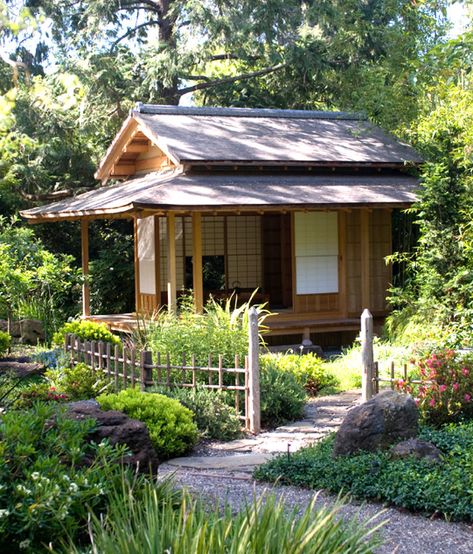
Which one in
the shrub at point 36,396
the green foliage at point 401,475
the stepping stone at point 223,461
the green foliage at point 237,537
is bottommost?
the stepping stone at point 223,461

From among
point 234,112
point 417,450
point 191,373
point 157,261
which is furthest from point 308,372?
point 234,112

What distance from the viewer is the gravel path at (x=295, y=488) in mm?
5535

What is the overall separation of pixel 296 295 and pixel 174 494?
10952 millimetres

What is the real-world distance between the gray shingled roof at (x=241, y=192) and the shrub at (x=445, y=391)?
6.30 meters

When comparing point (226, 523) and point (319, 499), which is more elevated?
point (226, 523)

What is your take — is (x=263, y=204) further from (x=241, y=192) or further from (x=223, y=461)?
(x=223, y=461)

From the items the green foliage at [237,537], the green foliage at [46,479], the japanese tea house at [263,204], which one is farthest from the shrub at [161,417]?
the japanese tea house at [263,204]

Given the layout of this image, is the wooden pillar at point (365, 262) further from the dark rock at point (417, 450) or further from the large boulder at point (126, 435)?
the large boulder at point (126, 435)

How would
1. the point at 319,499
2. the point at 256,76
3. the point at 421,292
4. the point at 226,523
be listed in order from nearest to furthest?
the point at 226,523
the point at 319,499
the point at 421,292
the point at 256,76

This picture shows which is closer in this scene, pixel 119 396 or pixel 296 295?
pixel 119 396

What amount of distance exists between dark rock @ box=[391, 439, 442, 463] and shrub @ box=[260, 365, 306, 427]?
2.77 metres

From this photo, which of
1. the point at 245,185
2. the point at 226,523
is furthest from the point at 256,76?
the point at 226,523

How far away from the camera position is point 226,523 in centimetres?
400

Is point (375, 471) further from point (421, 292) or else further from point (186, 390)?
point (421, 292)
